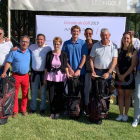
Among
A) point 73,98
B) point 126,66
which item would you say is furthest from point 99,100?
point 126,66

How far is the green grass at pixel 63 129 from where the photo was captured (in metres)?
3.63

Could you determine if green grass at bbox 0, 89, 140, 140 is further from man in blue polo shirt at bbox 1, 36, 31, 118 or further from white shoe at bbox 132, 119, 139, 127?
man in blue polo shirt at bbox 1, 36, 31, 118

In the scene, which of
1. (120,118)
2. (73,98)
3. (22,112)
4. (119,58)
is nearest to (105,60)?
(119,58)

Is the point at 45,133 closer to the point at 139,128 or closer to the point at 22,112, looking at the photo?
the point at 22,112

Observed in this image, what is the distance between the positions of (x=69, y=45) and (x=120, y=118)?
1871 millimetres

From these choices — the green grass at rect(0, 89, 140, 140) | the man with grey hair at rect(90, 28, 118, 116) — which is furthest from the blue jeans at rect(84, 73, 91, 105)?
the green grass at rect(0, 89, 140, 140)

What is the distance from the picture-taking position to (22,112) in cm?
466

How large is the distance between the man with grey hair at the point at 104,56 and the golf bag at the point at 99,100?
16cm

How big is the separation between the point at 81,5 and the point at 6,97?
3.63m

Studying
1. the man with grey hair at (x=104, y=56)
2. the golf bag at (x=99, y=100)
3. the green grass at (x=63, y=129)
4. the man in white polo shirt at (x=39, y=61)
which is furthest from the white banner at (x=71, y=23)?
the green grass at (x=63, y=129)

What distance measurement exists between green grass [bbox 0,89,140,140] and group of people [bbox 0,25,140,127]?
0.23 meters

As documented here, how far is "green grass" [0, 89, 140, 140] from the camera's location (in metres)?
3.63

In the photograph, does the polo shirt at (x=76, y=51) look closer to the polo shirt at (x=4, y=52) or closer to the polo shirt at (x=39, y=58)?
the polo shirt at (x=39, y=58)

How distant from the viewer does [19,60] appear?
14.0 feet
